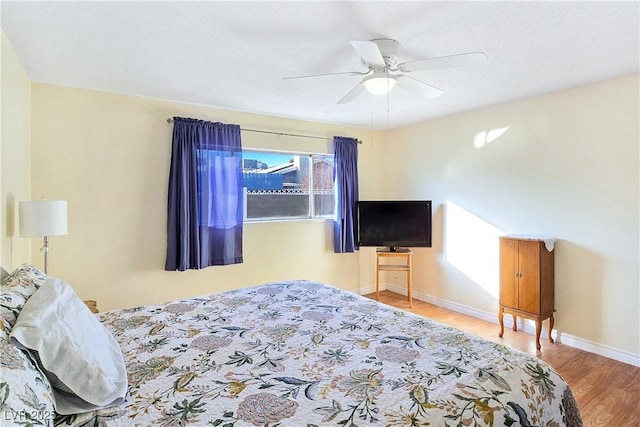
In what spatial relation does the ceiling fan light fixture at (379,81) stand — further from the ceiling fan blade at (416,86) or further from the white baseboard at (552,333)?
the white baseboard at (552,333)

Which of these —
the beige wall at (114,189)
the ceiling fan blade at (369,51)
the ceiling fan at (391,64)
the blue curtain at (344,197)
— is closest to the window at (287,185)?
the blue curtain at (344,197)

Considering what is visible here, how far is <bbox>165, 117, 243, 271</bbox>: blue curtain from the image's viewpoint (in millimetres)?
3484

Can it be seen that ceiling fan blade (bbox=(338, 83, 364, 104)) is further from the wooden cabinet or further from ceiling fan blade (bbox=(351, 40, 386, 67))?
the wooden cabinet

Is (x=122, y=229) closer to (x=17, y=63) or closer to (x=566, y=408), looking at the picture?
(x=17, y=63)

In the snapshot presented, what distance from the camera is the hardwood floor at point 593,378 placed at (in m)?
2.24

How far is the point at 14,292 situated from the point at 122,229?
6.72 feet

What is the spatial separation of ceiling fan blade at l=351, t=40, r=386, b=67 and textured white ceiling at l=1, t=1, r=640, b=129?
0.20 metres

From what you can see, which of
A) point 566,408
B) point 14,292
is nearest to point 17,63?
point 14,292

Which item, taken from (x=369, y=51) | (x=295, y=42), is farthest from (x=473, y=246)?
(x=295, y=42)

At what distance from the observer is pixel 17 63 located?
2.42 metres

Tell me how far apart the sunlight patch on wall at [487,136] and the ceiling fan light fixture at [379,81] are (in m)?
2.04

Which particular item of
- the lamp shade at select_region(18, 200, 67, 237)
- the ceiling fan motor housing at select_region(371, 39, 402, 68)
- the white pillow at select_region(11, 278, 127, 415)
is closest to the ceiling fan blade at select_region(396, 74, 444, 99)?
the ceiling fan motor housing at select_region(371, 39, 402, 68)

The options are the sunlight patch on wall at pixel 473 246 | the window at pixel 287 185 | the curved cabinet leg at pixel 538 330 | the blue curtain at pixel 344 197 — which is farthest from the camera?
the blue curtain at pixel 344 197

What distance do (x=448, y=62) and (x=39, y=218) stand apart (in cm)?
279
